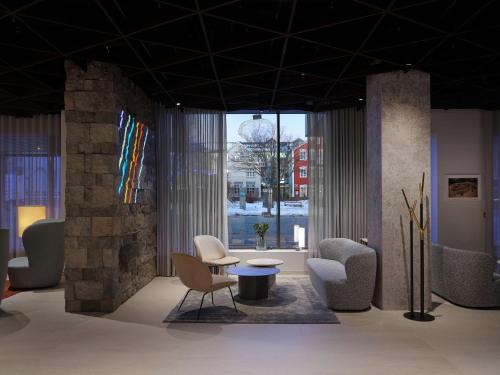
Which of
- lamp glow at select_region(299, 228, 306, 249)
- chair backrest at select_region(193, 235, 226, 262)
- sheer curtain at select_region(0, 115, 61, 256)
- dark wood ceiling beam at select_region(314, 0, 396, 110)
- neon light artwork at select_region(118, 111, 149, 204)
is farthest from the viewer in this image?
sheer curtain at select_region(0, 115, 61, 256)

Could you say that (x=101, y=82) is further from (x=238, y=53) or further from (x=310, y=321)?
(x=310, y=321)

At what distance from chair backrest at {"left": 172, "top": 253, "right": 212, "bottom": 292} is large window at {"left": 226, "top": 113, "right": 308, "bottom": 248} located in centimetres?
283

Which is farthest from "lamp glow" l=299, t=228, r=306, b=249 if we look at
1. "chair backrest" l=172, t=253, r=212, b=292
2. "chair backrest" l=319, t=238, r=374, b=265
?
"chair backrest" l=172, t=253, r=212, b=292

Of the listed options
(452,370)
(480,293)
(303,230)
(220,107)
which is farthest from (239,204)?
(452,370)

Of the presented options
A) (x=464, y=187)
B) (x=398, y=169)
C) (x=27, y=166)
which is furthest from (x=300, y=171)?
(x=27, y=166)

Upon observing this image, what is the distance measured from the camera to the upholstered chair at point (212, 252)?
6297 mm

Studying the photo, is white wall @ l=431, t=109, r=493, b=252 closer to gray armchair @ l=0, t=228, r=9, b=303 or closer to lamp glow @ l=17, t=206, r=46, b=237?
gray armchair @ l=0, t=228, r=9, b=303

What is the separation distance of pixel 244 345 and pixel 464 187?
216 inches

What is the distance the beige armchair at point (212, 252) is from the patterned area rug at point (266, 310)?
508 mm

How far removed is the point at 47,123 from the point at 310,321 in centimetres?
646

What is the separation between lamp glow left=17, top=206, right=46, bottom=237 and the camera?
697 cm

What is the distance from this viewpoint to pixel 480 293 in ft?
16.1

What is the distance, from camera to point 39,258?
19.8 feet

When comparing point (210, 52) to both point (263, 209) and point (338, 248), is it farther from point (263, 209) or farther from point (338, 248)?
point (263, 209)
